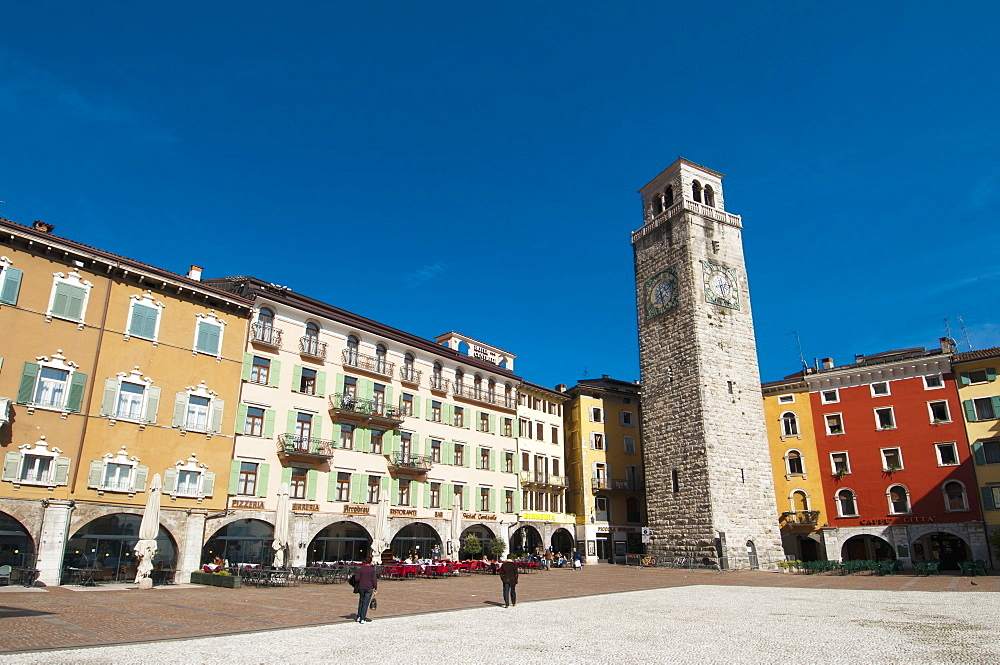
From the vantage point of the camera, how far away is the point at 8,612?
14.5 m

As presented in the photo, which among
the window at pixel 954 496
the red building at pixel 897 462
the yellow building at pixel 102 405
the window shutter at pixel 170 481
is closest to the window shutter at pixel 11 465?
the yellow building at pixel 102 405

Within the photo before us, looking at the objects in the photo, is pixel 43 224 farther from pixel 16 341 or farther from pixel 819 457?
pixel 819 457

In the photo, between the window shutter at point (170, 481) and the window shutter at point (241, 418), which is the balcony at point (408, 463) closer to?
the window shutter at point (241, 418)

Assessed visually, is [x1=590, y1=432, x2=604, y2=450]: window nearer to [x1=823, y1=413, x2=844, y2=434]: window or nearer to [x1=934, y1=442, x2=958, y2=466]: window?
[x1=823, y1=413, x2=844, y2=434]: window

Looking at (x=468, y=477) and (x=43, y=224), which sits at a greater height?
(x=43, y=224)

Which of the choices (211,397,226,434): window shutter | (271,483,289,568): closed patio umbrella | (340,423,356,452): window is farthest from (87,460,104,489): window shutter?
(340,423,356,452): window

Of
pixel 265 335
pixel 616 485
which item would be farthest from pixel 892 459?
pixel 265 335

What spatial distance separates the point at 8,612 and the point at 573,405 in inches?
1430

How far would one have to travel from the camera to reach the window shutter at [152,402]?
85.0 ft

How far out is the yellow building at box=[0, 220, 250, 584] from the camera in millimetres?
22703

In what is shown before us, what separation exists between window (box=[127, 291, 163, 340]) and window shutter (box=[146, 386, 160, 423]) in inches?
83.8

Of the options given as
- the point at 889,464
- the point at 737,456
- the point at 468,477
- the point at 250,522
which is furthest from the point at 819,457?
the point at 250,522

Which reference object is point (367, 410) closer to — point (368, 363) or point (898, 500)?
point (368, 363)

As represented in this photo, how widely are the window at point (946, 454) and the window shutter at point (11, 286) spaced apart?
45.6 m
